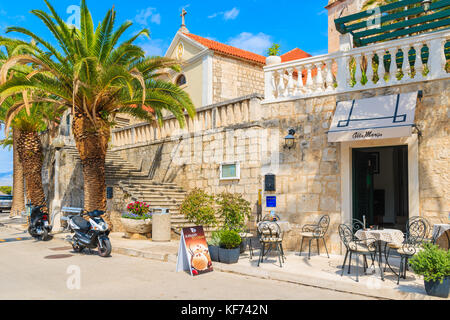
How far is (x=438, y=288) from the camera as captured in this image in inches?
237

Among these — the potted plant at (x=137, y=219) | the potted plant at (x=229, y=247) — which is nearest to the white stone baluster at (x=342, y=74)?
the potted plant at (x=229, y=247)

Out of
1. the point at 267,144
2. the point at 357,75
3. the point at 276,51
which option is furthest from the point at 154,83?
the point at 276,51

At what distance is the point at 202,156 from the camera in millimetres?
14367

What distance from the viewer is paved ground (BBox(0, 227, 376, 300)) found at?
20.0ft

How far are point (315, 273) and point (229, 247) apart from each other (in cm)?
197

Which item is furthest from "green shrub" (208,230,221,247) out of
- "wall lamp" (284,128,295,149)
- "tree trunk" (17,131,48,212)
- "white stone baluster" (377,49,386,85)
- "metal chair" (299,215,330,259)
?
"tree trunk" (17,131,48,212)

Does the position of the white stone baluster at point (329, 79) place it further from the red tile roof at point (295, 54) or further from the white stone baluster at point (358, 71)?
the red tile roof at point (295, 54)

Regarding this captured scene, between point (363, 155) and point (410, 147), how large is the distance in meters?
1.49

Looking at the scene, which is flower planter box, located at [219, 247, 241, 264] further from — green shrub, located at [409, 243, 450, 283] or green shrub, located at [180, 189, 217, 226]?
green shrub, located at [409, 243, 450, 283]

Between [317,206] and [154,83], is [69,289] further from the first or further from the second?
[154,83]

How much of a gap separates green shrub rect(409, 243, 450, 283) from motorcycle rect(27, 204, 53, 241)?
35.8 ft

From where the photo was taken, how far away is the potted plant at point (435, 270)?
5.94 m

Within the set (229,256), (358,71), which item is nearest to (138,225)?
(229,256)
